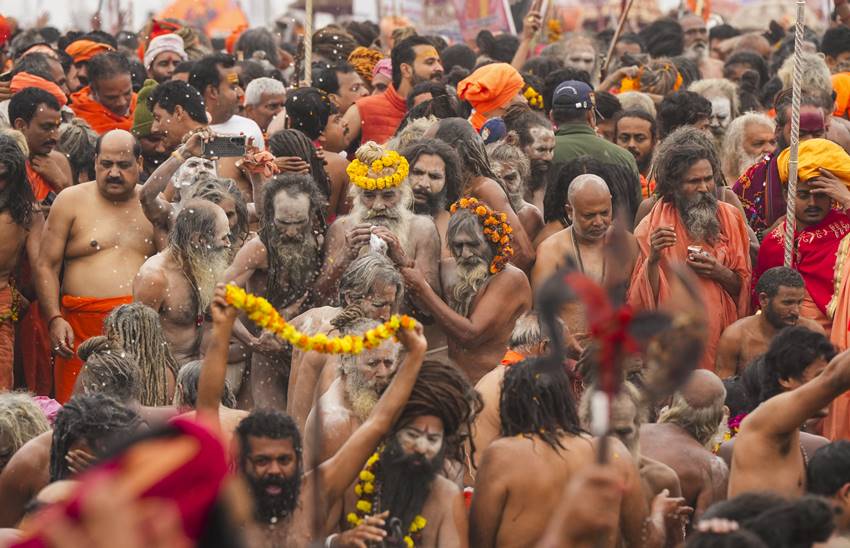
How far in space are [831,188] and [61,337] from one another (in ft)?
12.7

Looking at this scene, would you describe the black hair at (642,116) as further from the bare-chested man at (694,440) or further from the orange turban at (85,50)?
the orange turban at (85,50)

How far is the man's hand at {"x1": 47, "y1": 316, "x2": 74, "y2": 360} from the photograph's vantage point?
7996 mm

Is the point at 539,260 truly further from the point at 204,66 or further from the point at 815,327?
the point at 204,66

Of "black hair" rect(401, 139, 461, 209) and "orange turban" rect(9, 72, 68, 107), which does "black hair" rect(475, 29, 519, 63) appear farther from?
"black hair" rect(401, 139, 461, 209)

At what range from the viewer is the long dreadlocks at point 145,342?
6793 mm

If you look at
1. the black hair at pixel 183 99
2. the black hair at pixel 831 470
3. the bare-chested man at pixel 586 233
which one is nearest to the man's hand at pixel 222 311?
the black hair at pixel 831 470

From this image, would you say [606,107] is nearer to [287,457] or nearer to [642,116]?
[642,116]

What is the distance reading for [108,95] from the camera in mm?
10359

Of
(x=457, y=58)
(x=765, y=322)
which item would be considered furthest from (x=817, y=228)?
(x=457, y=58)

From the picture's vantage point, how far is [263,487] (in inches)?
194

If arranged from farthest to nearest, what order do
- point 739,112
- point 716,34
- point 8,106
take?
point 716,34
point 739,112
point 8,106

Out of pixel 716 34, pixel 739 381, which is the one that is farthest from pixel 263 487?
pixel 716 34

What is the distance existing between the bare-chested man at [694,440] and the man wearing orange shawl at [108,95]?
520cm

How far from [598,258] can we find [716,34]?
8860mm
